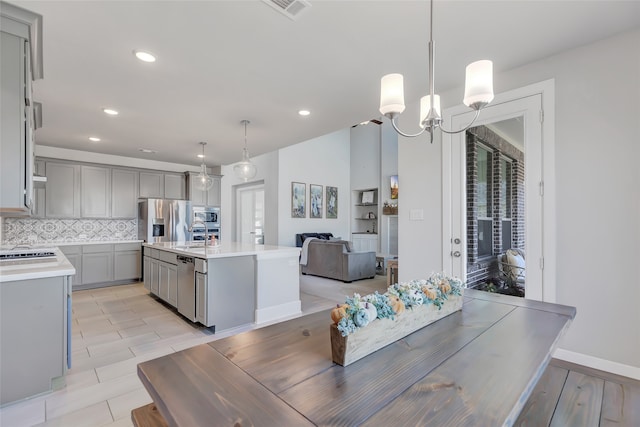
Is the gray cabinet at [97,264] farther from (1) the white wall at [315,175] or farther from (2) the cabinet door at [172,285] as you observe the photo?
(1) the white wall at [315,175]

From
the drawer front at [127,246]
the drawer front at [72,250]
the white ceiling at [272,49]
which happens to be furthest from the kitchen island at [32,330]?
the drawer front at [127,246]

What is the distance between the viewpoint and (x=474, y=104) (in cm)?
155

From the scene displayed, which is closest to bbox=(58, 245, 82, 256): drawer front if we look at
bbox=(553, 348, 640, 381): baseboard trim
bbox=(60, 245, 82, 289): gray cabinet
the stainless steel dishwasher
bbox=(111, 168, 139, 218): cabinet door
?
bbox=(60, 245, 82, 289): gray cabinet

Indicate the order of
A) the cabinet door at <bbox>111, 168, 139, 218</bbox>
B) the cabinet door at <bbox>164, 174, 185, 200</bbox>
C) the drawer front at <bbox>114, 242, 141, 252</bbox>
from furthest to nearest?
the cabinet door at <bbox>164, 174, 185, 200</bbox>, the cabinet door at <bbox>111, 168, 139, 218</bbox>, the drawer front at <bbox>114, 242, 141, 252</bbox>

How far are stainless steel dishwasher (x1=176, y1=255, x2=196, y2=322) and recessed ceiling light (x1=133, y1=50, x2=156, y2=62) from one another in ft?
6.37

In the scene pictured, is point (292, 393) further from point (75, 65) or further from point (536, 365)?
point (75, 65)

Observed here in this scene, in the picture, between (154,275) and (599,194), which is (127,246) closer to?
(154,275)

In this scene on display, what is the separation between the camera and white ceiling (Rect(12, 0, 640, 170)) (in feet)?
6.31

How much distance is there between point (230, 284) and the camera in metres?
3.27

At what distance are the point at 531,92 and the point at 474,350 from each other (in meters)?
2.46

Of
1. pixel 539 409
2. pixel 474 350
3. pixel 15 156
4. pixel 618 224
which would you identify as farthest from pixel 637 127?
pixel 15 156

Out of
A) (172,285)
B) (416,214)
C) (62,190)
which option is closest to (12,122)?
(172,285)

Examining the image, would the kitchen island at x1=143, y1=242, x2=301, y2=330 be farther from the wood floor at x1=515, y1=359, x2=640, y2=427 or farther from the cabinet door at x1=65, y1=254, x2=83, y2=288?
the wood floor at x1=515, y1=359, x2=640, y2=427

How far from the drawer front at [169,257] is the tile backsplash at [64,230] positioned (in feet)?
7.89
